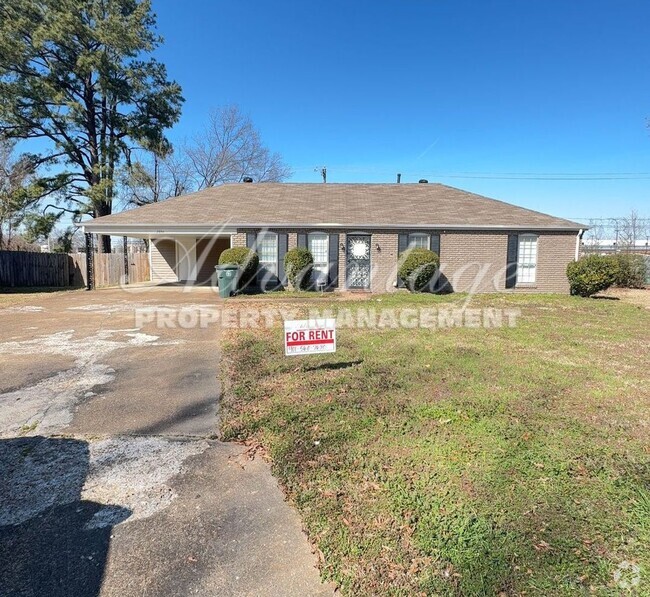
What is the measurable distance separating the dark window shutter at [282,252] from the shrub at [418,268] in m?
4.12

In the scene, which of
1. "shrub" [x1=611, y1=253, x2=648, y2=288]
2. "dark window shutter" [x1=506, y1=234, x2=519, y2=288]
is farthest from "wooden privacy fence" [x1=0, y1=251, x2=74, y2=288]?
"shrub" [x1=611, y1=253, x2=648, y2=288]

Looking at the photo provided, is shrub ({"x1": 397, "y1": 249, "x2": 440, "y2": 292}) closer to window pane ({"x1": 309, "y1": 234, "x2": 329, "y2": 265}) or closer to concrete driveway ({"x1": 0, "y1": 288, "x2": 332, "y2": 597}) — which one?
window pane ({"x1": 309, "y1": 234, "x2": 329, "y2": 265})

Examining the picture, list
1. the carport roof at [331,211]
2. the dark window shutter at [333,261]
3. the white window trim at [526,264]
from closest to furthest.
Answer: the carport roof at [331,211] < the dark window shutter at [333,261] < the white window trim at [526,264]

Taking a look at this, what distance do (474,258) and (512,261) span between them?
141 centimetres

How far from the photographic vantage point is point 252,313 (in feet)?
32.0

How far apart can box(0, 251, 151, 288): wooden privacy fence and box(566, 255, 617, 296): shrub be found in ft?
58.4

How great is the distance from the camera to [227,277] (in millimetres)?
12695

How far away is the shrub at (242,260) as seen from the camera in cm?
1309

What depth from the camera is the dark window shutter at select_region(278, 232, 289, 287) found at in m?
14.0

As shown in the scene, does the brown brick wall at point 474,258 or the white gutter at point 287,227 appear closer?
the white gutter at point 287,227

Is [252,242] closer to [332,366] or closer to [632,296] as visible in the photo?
[332,366]

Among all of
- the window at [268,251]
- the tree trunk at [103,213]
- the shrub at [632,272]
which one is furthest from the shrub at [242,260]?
the shrub at [632,272]

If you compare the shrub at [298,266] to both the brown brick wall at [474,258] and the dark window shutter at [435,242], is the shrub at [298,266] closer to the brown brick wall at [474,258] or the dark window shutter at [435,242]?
the brown brick wall at [474,258]

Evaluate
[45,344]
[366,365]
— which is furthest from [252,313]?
[366,365]
